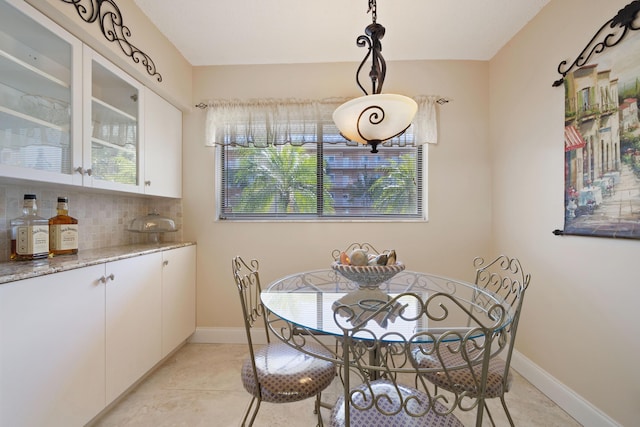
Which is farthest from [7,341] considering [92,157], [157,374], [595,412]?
[595,412]

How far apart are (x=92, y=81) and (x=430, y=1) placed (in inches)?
85.3

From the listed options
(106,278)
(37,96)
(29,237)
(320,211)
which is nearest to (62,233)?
(29,237)

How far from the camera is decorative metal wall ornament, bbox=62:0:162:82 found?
1.53 metres

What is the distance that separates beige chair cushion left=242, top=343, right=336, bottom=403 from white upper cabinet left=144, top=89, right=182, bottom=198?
160 centimetres

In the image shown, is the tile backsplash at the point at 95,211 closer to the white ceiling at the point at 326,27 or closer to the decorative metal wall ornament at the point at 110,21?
the decorative metal wall ornament at the point at 110,21

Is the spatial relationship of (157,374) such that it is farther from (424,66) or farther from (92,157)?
(424,66)

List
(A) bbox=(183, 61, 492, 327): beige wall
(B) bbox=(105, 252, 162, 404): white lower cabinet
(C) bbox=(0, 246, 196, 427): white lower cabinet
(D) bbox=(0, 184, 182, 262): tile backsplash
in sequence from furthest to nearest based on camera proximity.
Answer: (A) bbox=(183, 61, 492, 327): beige wall → (B) bbox=(105, 252, 162, 404): white lower cabinet → (D) bbox=(0, 184, 182, 262): tile backsplash → (C) bbox=(0, 246, 196, 427): white lower cabinet

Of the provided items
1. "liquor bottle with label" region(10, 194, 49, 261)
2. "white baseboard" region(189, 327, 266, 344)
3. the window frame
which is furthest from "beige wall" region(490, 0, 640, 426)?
"liquor bottle with label" region(10, 194, 49, 261)

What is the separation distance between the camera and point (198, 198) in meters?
2.65

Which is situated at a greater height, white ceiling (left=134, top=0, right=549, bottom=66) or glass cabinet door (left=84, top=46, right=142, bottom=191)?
white ceiling (left=134, top=0, right=549, bottom=66)

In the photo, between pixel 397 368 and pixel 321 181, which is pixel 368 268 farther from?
pixel 321 181

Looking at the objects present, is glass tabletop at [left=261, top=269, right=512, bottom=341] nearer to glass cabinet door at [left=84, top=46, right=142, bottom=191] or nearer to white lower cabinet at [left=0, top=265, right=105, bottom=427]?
white lower cabinet at [left=0, top=265, right=105, bottom=427]

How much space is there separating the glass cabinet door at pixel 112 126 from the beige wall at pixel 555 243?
9.26 feet

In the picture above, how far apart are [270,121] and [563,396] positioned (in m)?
2.85
